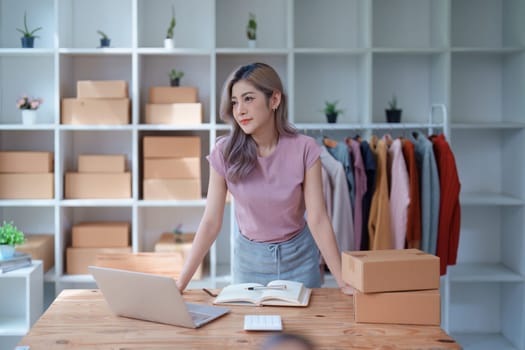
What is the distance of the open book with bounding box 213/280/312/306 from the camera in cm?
225

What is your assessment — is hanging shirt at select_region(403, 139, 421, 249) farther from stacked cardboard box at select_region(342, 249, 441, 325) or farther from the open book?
stacked cardboard box at select_region(342, 249, 441, 325)

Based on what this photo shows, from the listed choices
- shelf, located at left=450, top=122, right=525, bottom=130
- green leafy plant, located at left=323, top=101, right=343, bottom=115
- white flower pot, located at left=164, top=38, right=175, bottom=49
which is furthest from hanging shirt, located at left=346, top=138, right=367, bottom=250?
white flower pot, located at left=164, top=38, right=175, bottom=49

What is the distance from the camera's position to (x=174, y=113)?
13.8ft

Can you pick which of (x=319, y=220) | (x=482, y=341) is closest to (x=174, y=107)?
(x=319, y=220)

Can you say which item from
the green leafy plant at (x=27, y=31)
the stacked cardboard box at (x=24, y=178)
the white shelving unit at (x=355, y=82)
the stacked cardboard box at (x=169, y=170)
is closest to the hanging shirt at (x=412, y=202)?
the white shelving unit at (x=355, y=82)

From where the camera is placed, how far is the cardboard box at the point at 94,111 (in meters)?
4.15

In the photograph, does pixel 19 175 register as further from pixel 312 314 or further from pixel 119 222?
pixel 312 314

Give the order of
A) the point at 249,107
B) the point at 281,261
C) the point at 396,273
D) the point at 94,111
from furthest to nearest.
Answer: the point at 94,111, the point at 281,261, the point at 249,107, the point at 396,273

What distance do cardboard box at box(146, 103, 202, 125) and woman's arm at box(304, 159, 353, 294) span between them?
5.59 ft

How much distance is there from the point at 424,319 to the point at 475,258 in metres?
2.81

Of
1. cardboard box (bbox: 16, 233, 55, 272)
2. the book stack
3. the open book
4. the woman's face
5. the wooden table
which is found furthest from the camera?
cardboard box (bbox: 16, 233, 55, 272)

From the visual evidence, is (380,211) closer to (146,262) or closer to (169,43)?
(146,262)

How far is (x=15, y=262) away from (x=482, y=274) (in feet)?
9.37

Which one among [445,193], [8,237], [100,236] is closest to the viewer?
[8,237]
